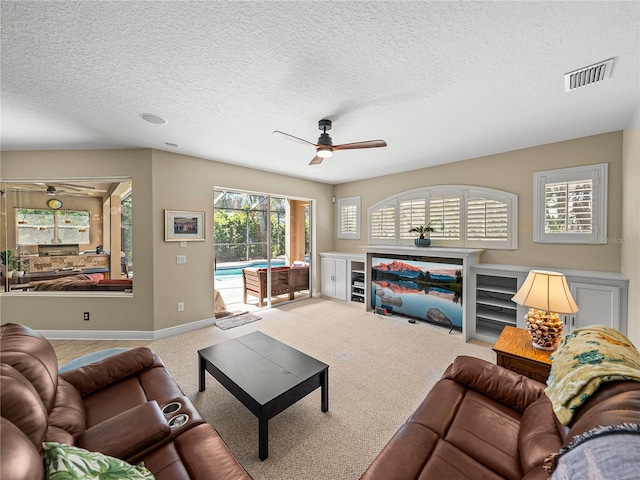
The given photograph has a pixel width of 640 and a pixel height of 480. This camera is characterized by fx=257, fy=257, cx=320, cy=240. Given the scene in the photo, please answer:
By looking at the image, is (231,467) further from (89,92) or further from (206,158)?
(206,158)

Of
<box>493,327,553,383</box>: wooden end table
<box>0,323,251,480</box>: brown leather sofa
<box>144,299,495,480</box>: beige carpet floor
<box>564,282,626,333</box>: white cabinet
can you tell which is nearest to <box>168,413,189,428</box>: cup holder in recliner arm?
<box>0,323,251,480</box>: brown leather sofa

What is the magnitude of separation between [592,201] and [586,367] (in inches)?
126

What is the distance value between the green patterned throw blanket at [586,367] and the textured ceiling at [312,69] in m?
1.73

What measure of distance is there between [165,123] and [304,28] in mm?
2022

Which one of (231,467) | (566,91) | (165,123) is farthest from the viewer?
(165,123)

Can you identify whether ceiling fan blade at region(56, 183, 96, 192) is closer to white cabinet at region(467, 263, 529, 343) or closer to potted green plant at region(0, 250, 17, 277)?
potted green plant at region(0, 250, 17, 277)

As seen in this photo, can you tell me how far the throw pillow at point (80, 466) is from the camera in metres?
0.82

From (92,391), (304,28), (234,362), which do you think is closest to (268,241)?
(234,362)

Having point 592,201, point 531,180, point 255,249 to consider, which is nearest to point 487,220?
point 531,180

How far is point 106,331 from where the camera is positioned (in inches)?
142

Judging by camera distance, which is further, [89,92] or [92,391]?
[89,92]

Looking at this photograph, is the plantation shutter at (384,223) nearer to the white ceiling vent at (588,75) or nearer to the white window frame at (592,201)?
the white window frame at (592,201)

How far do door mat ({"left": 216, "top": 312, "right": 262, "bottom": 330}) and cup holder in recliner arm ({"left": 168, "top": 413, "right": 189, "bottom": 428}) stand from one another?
106 inches

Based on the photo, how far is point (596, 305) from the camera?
111 inches
